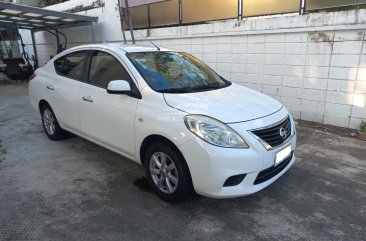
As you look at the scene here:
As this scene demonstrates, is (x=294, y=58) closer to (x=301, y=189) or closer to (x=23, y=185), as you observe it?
(x=301, y=189)

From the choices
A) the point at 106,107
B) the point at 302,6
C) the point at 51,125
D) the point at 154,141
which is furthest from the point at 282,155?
the point at 302,6

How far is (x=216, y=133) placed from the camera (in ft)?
8.45

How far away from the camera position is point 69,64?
430 cm

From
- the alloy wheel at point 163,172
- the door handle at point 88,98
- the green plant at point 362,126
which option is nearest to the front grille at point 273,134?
the alloy wheel at point 163,172

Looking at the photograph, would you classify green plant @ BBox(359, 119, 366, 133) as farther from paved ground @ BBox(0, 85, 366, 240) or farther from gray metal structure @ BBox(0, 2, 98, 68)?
gray metal structure @ BBox(0, 2, 98, 68)

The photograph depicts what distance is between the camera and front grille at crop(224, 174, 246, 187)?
8.47ft

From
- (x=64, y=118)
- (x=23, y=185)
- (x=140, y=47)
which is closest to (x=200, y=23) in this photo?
(x=140, y=47)

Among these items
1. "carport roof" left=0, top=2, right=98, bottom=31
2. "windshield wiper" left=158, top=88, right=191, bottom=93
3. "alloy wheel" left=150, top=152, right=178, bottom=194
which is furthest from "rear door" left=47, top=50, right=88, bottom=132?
"carport roof" left=0, top=2, right=98, bottom=31

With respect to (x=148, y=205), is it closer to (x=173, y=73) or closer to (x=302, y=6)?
(x=173, y=73)

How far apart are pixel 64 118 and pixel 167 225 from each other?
2477 mm

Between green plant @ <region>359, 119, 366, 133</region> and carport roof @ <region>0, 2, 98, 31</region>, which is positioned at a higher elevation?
carport roof @ <region>0, 2, 98, 31</region>

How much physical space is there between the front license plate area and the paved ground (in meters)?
0.48

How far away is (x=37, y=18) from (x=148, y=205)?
992 centimetres

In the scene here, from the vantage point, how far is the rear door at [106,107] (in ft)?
10.5
